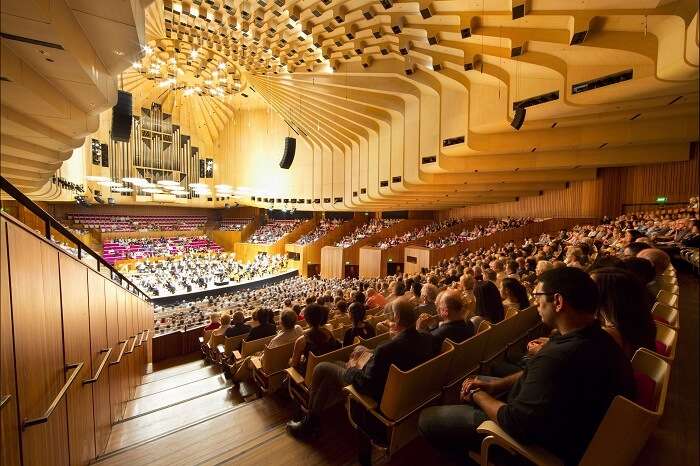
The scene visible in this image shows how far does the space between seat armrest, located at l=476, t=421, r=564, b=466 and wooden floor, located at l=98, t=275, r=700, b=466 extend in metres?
0.64

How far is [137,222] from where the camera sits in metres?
18.9

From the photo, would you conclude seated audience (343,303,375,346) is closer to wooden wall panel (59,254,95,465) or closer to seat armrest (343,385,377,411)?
seat armrest (343,385,377,411)

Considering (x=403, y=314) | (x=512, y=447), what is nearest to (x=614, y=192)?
(x=403, y=314)

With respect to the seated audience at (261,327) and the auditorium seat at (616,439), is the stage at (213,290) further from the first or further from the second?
the auditorium seat at (616,439)

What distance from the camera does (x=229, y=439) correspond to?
2254 mm

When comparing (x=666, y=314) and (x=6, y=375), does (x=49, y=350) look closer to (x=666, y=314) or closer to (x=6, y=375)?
(x=6, y=375)

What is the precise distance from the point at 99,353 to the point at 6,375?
1.43 meters

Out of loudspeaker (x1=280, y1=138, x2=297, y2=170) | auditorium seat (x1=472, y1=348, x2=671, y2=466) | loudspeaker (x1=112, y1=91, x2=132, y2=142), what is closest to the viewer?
auditorium seat (x1=472, y1=348, x2=671, y2=466)

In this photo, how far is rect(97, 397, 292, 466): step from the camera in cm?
212

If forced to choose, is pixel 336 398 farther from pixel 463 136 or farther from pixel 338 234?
pixel 338 234

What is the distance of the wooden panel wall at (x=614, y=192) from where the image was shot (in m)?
7.56

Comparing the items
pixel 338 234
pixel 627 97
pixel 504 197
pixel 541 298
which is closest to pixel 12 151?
pixel 541 298

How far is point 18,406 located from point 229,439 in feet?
4.34

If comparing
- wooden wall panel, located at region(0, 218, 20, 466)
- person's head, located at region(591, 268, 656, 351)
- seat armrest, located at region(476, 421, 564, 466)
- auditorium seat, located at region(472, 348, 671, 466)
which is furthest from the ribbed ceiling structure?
wooden wall panel, located at region(0, 218, 20, 466)
